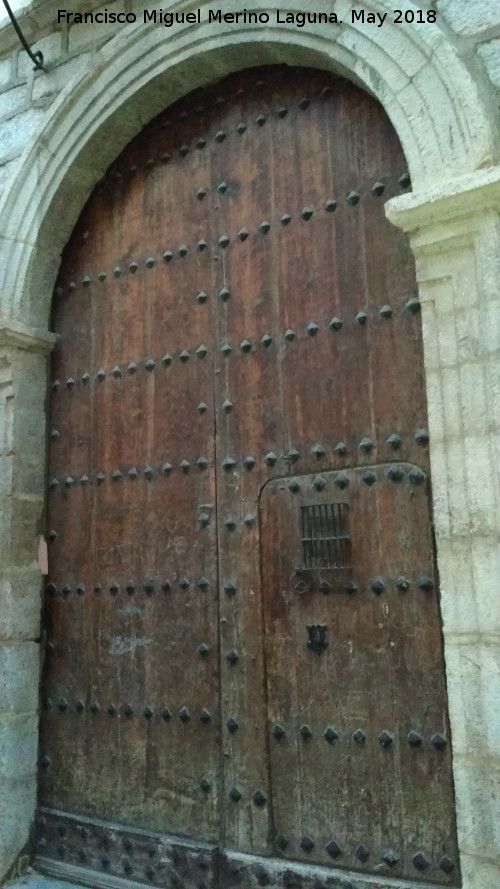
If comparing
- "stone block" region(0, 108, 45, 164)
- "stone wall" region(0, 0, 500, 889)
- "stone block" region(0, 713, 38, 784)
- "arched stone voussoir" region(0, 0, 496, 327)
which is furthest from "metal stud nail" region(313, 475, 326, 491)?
"stone block" region(0, 108, 45, 164)

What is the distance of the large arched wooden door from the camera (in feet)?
7.07

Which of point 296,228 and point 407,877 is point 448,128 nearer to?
point 296,228

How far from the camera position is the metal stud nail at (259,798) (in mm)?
2281

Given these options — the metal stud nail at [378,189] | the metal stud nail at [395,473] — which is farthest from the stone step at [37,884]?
the metal stud nail at [378,189]

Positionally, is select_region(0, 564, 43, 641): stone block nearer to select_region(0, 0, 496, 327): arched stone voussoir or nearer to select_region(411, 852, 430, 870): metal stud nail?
select_region(0, 0, 496, 327): arched stone voussoir

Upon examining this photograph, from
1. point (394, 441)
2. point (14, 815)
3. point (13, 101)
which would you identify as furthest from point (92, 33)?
point (14, 815)

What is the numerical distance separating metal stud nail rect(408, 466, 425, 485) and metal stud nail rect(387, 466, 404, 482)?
27 millimetres

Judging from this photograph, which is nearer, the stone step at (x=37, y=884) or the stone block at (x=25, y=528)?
the stone step at (x=37, y=884)

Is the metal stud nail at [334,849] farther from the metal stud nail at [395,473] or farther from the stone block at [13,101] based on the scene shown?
the stone block at [13,101]

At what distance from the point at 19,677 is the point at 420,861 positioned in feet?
4.90

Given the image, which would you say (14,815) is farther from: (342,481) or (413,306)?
(413,306)

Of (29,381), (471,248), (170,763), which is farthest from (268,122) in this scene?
(170,763)

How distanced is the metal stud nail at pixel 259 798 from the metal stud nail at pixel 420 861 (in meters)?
0.47

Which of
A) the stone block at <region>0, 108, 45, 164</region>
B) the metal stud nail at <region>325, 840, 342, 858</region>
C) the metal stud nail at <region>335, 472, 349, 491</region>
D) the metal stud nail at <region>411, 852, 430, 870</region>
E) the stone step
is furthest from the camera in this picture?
the stone block at <region>0, 108, 45, 164</region>
